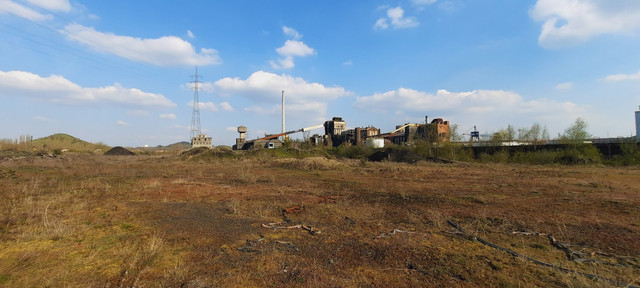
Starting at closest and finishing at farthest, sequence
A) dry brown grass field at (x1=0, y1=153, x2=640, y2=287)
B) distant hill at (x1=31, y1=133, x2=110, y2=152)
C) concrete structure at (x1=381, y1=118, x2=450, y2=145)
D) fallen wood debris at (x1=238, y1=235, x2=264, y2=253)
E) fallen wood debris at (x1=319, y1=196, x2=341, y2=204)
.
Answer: dry brown grass field at (x1=0, y1=153, x2=640, y2=287), fallen wood debris at (x1=238, y1=235, x2=264, y2=253), fallen wood debris at (x1=319, y1=196, x2=341, y2=204), concrete structure at (x1=381, y1=118, x2=450, y2=145), distant hill at (x1=31, y1=133, x2=110, y2=152)

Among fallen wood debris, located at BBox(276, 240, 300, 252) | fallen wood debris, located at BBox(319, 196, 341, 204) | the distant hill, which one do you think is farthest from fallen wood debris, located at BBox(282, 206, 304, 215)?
the distant hill

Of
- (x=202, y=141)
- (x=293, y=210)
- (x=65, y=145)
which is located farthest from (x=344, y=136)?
(x=293, y=210)

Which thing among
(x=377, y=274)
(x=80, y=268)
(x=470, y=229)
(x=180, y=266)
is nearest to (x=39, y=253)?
(x=80, y=268)

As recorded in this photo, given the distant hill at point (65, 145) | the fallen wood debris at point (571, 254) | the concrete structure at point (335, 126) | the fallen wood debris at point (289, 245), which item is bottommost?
the fallen wood debris at point (571, 254)

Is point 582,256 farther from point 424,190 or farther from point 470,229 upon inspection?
point 424,190

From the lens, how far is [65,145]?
49250 mm

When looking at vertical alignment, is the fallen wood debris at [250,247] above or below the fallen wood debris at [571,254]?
above

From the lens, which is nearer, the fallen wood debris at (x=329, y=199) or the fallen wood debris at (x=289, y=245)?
the fallen wood debris at (x=289, y=245)

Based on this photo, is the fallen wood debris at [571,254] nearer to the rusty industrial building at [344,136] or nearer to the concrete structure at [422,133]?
the concrete structure at [422,133]

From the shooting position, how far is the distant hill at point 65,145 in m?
43.3

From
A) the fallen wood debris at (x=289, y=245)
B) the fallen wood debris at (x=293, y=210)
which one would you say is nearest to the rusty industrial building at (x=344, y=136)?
the fallen wood debris at (x=293, y=210)

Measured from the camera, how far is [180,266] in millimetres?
3859

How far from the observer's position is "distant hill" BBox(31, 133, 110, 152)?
4326 cm

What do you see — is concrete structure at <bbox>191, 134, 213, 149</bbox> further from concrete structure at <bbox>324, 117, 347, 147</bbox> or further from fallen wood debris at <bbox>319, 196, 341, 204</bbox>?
fallen wood debris at <bbox>319, 196, 341, 204</bbox>
